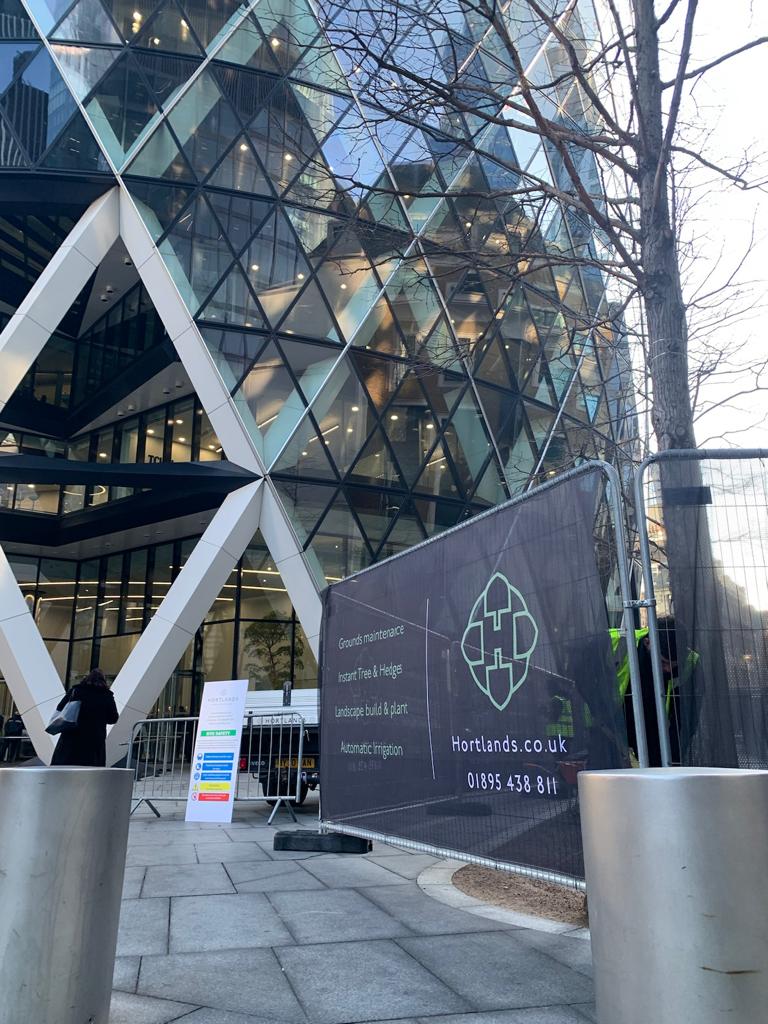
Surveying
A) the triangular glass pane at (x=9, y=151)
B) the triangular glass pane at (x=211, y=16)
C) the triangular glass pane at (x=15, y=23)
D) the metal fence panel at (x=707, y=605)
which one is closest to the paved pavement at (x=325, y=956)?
the metal fence panel at (x=707, y=605)

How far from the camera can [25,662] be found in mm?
15562

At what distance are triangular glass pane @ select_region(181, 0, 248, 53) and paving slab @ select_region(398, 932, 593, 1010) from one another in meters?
18.6

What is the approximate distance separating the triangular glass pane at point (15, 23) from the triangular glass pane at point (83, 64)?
3.54 ft

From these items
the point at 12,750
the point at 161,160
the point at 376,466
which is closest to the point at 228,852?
the point at 376,466

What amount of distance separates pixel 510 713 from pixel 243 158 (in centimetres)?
1595

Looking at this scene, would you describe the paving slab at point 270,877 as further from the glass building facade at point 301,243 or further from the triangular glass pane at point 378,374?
the triangular glass pane at point 378,374

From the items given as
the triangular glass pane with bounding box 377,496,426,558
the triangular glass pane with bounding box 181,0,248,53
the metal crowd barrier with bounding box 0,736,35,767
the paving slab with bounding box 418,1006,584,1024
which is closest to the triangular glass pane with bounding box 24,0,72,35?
the triangular glass pane with bounding box 181,0,248,53

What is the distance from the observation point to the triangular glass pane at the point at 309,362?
1703 centimetres

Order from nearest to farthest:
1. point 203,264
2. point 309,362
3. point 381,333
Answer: point 203,264 → point 309,362 → point 381,333

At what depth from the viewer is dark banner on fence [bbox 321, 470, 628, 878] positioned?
14.1ft

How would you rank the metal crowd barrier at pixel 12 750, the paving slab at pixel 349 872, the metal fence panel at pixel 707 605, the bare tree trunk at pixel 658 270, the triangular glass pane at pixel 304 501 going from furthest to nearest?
the metal crowd barrier at pixel 12 750, the triangular glass pane at pixel 304 501, the bare tree trunk at pixel 658 270, the paving slab at pixel 349 872, the metal fence panel at pixel 707 605

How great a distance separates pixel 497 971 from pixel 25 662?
13731 millimetres

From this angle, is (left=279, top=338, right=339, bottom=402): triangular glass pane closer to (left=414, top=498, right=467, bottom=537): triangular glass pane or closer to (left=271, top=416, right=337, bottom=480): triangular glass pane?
(left=271, top=416, right=337, bottom=480): triangular glass pane

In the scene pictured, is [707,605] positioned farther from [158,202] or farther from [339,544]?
[158,202]
